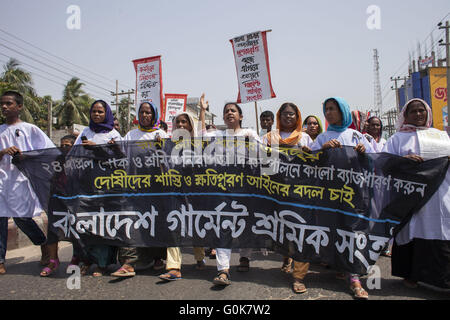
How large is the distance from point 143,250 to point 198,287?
0.81 m

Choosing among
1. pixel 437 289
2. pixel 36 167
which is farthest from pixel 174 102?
pixel 437 289

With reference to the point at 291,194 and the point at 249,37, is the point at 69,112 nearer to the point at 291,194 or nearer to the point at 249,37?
the point at 249,37

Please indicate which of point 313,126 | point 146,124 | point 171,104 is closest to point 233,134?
point 146,124

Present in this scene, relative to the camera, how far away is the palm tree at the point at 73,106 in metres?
28.8

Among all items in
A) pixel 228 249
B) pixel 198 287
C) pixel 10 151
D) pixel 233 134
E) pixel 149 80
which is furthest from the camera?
pixel 149 80

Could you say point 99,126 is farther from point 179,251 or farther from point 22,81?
point 22,81

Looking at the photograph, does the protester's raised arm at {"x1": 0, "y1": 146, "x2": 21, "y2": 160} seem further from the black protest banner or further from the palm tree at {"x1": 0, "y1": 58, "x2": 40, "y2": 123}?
the palm tree at {"x1": 0, "y1": 58, "x2": 40, "y2": 123}

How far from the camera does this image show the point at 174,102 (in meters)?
9.77

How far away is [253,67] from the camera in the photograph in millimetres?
5797

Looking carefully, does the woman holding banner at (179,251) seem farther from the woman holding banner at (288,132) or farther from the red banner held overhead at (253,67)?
the red banner held overhead at (253,67)

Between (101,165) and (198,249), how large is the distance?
4.77 feet

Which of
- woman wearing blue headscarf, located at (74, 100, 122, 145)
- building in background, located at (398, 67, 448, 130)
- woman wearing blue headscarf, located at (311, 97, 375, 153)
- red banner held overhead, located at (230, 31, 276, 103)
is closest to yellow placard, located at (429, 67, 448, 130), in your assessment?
building in background, located at (398, 67, 448, 130)

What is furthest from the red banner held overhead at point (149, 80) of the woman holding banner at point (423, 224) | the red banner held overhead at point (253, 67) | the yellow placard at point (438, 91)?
the yellow placard at point (438, 91)

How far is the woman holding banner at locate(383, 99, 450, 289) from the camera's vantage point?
294 centimetres
